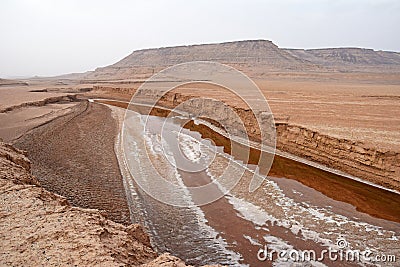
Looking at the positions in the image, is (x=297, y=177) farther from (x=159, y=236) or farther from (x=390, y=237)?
(x=159, y=236)

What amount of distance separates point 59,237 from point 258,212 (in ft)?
18.6

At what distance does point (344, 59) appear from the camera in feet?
381

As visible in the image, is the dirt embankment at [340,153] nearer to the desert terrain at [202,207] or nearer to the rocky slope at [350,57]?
the desert terrain at [202,207]

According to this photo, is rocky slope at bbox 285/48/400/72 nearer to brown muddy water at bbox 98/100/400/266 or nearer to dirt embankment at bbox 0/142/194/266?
brown muddy water at bbox 98/100/400/266

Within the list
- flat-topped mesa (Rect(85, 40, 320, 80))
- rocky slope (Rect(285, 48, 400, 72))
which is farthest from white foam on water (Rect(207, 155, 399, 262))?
rocky slope (Rect(285, 48, 400, 72))

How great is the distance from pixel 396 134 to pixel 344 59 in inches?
4613

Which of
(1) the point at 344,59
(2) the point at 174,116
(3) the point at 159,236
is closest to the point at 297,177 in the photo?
(3) the point at 159,236

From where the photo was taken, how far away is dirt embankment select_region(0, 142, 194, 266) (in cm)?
366

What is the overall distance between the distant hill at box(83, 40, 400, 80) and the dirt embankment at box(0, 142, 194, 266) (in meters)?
75.8

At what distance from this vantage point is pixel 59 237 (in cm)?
411

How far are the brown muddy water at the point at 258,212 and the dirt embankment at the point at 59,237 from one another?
7.55 feet

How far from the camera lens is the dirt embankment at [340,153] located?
33.7ft

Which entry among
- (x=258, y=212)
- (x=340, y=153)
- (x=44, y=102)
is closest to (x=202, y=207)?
(x=258, y=212)

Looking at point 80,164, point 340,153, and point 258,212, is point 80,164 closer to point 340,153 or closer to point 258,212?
point 258,212
